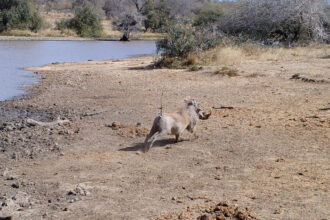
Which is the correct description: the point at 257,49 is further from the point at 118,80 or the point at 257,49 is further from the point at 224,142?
the point at 224,142

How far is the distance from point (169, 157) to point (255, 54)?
1444 centimetres

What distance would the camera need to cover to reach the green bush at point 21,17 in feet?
159

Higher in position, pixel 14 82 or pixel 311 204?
pixel 311 204

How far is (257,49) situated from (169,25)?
375cm

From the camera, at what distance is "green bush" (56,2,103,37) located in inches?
1981

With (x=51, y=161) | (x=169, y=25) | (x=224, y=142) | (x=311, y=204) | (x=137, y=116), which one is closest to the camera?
(x=311, y=204)

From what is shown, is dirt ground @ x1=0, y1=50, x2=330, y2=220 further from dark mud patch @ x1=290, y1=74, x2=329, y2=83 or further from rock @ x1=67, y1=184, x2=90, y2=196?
dark mud patch @ x1=290, y1=74, x2=329, y2=83

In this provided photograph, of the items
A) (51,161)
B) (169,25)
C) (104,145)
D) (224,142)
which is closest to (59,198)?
(51,161)

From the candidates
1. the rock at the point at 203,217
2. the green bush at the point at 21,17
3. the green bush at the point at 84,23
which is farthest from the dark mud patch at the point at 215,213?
the green bush at the point at 21,17

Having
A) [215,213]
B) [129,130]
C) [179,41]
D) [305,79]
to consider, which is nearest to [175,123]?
[129,130]

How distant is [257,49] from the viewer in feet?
72.7

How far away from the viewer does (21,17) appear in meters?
49.4

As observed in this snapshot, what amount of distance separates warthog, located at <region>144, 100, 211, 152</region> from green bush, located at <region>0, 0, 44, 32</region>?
139 feet

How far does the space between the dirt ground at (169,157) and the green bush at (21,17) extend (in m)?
36.4
